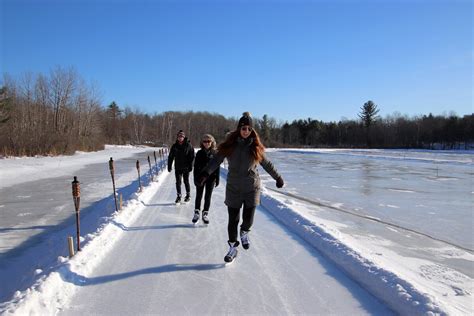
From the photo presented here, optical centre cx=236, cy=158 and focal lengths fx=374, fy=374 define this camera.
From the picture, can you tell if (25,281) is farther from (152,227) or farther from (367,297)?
(367,297)

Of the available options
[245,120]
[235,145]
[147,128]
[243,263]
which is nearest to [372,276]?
→ [243,263]

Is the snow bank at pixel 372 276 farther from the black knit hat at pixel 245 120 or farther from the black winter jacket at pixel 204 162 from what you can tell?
the black knit hat at pixel 245 120

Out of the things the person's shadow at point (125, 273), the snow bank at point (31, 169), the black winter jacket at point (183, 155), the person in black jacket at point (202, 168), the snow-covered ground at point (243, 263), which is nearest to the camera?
the snow-covered ground at point (243, 263)

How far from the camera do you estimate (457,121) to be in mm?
91875

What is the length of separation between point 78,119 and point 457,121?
8585cm

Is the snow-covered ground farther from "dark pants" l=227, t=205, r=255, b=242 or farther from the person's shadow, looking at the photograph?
"dark pants" l=227, t=205, r=255, b=242

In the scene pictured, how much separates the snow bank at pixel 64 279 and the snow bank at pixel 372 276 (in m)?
3.20

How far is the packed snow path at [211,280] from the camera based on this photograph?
3.64m

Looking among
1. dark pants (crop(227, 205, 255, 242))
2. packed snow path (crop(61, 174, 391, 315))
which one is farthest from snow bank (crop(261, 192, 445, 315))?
dark pants (crop(227, 205, 255, 242))

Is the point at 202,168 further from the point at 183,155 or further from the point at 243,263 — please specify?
the point at 243,263

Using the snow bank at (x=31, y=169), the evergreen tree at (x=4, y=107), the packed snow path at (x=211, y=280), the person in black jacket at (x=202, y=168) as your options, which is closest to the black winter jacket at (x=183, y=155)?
the person in black jacket at (x=202, y=168)

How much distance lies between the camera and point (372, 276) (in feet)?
14.2

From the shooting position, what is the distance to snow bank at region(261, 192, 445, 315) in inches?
141

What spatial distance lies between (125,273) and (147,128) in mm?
110783
